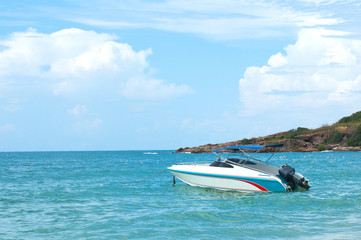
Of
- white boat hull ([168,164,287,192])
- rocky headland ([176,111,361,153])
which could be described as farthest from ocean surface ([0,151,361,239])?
rocky headland ([176,111,361,153])

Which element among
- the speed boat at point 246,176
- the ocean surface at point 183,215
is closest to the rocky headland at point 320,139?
the speed boat at point 246,176

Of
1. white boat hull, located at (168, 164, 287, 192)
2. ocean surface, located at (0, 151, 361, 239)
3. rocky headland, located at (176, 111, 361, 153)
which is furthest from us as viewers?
rocky headland, located at (176, 111, 361, 153)

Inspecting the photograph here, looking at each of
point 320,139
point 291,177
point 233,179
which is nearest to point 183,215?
point 233,179

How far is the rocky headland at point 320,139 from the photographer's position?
104188 millimetres

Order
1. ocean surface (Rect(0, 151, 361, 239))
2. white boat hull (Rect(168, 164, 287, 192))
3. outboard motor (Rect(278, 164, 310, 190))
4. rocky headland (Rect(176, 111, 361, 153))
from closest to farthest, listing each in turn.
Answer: ocean surface (Rect(0, 151, 361, 239)) → white boat hull (Rect(168, 164, 287, 192)) → outboard motor (Rect(278, 164, 310, 190)) → rocky headland (Rect(176, 111, 361, 153))

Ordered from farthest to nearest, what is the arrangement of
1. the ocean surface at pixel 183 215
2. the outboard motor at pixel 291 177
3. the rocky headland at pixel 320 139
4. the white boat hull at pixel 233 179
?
the rocky headland at pixel 320 139 → the outboard motor at pixel 291 177 → the white boat hull at pixel 233 179 → the ocean surface at pixel 183 215

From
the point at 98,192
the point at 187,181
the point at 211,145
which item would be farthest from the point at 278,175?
the point at 211,145

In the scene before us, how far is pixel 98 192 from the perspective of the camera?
83.3 feet

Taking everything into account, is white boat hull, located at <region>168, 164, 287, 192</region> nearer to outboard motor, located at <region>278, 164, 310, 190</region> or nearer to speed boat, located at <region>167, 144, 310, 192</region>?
speed boat, located at <region>167, 144, 310, 192</region>

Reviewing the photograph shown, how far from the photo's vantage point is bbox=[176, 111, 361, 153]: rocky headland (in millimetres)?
104188

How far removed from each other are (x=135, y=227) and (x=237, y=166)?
9.40m

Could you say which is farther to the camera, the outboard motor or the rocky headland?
the rocky headland

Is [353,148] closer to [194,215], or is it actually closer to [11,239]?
[194,215]

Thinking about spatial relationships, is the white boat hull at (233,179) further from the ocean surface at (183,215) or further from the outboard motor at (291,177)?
the outboard motor at (291,177)
